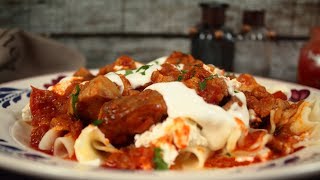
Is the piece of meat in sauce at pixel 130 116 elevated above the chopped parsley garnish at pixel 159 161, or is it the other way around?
the piece of meat in sauce at pixel 130 116

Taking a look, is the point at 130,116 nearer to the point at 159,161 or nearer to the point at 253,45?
the point at 159,161

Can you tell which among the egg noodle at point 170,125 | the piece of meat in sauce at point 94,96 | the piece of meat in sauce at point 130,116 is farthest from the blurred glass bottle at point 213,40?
the piece of meat in sauce at point 130,116

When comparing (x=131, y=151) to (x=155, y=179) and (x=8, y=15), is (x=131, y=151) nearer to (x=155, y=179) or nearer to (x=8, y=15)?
(x=155, y=179)

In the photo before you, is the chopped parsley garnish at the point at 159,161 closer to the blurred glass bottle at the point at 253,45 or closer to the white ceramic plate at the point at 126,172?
the white ceramic plate at the point at 126,172

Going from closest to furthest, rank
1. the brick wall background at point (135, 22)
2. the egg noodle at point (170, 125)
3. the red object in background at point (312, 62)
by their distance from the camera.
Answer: the egg noodle at point (170, 125), the red object in background at point (312, 62), the brick wall background at point (135, 22)

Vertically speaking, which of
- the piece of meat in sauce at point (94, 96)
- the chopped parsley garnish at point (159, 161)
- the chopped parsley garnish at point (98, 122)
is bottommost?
the chopped parsley garnish at point (159, 161)

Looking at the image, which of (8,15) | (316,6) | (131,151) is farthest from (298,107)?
A: (8,15)

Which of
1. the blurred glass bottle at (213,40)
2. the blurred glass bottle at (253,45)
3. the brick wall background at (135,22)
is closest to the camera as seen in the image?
the blurred glass bottle at (213,40)
